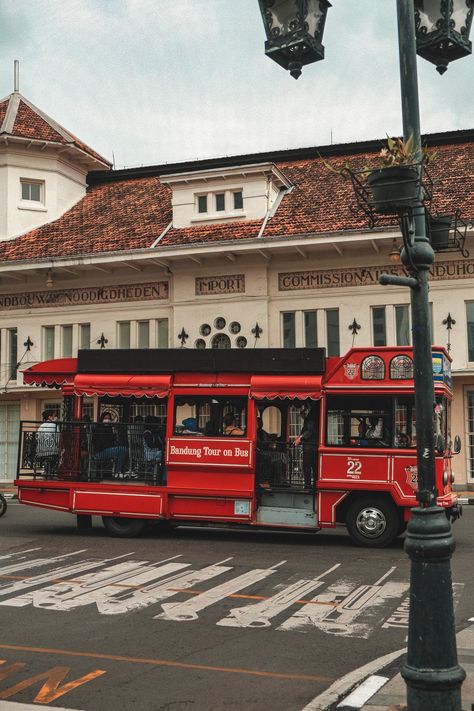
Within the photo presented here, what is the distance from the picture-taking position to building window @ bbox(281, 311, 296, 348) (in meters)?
26.2

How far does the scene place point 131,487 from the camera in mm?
15469

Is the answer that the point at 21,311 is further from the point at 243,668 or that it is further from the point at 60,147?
the point at 243,668

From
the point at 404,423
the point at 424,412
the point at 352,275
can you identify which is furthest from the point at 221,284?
the point at 424,412

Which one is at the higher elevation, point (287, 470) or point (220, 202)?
point (220, 202)

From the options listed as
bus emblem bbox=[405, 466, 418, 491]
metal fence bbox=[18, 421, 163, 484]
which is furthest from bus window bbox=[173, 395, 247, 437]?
bus emblem bbox=[405, 466, 418, 491]

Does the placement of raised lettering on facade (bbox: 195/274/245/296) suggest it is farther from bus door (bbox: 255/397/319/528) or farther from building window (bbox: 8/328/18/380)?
bus door (bbox: 255/397/319/528)

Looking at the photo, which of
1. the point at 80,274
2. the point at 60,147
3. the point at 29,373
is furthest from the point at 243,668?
the point at 60,147

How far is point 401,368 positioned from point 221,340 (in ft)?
42.3

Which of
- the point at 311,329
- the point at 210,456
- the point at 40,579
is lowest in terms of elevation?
the point at 40,579

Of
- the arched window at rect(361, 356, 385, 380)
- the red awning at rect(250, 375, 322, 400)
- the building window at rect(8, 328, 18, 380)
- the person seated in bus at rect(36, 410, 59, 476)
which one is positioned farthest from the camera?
the building window at rect(8, 328, 18, 380)

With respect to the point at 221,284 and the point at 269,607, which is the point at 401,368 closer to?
the point at 269,607

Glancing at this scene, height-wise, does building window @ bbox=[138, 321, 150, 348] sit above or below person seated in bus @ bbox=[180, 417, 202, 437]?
above

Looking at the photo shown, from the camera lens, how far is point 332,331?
25.8 metres

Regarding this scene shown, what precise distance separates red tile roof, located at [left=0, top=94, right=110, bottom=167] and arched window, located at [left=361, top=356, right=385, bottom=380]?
19.5 metres
